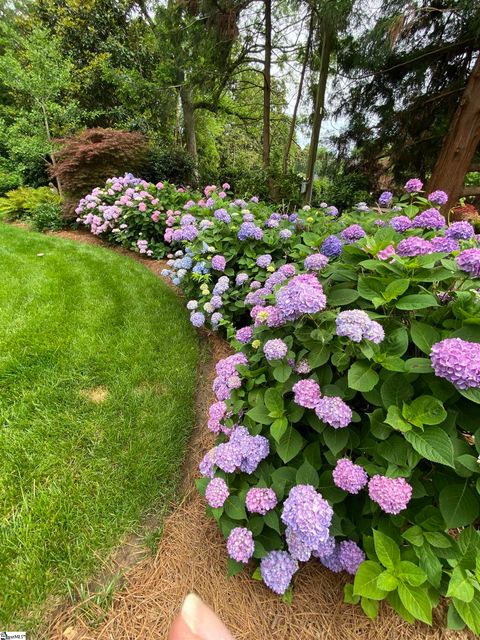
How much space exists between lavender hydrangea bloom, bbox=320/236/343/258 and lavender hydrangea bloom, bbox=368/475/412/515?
38.9 inches

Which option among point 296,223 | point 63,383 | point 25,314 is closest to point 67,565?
point 63,383

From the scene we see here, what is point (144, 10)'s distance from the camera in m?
9.61

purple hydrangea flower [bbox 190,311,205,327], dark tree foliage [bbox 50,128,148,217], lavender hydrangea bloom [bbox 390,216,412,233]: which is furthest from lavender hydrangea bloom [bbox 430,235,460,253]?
dark tree foliage [bbox 50,128,148,217]

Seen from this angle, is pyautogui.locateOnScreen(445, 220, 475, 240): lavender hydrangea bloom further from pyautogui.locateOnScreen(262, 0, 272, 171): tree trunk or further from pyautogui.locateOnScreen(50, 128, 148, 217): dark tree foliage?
pyautogui.locateOnScreen(262, 0, 272, 171): tree trunk

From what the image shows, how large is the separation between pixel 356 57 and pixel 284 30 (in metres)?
4.70

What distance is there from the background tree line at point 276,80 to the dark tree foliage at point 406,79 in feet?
0.06

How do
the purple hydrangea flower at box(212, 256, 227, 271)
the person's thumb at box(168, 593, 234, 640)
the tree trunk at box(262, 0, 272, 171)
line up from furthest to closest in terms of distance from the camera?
the tree trunk at box(262, 0, 272, 171), the purple hydrangea flower at box(212, 256, 227, 271), the person's thumb at box(168, 593, 234, 640)

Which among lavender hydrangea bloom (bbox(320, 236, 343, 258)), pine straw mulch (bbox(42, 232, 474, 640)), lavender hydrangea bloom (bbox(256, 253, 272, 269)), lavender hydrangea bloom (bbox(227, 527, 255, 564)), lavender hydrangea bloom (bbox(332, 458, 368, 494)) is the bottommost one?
pine straw mulch (bbox(42, 232, 474, 640))

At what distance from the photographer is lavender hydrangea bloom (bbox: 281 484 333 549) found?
31.8 inches

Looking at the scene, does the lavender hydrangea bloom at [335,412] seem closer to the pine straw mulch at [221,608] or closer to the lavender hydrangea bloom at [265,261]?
the pine straw mulch at [221,608]

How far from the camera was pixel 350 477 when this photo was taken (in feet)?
2.87

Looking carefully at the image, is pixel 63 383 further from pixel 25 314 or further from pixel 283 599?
pixel 283 599

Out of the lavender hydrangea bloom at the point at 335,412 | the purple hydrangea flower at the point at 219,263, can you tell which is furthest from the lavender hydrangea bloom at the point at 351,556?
the purple hydrangea flower at the point at 219,263

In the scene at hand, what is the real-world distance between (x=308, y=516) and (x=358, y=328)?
0.53 m
